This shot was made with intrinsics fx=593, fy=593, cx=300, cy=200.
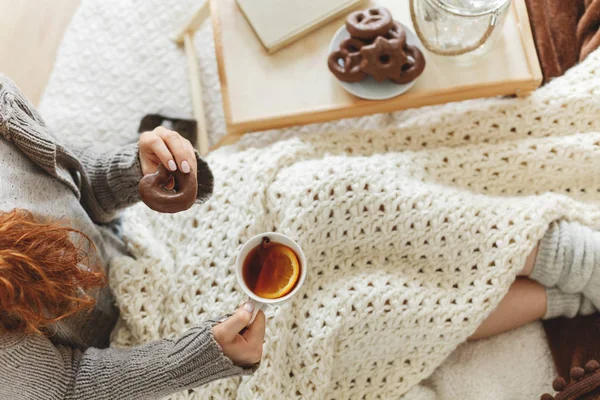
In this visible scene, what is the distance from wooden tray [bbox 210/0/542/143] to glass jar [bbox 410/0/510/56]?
0.09 ft

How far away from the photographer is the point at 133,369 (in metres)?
0.87

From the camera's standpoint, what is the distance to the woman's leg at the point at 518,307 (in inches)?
42.9

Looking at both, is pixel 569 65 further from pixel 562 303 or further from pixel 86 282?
pixel 86 282

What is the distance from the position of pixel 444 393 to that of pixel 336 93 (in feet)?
1.95

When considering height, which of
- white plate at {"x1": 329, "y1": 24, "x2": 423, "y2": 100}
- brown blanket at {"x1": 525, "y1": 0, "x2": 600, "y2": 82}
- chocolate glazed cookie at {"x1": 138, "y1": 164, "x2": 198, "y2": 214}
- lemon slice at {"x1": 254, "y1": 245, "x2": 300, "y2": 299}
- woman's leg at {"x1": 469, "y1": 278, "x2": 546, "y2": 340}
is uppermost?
chocolate glazed cookie at {"x1": 138, "y1": 164, "x2": 198, "y2": 214}

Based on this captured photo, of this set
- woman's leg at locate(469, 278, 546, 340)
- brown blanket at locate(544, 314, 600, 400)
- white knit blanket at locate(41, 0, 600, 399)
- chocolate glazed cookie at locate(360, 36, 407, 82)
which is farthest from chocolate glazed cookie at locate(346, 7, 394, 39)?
brown blanket at locate(544, 314, 600, 400)

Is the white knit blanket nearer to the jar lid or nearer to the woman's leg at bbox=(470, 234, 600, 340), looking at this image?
the woman's leg at bbox=(470, 234, 600, 340)

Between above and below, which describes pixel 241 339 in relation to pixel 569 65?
above

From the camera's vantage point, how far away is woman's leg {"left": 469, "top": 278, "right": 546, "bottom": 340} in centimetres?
109

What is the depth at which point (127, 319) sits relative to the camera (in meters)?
0.97

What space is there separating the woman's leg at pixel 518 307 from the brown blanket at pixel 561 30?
18.8 inches

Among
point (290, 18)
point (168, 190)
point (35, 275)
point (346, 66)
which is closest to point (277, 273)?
point (168, 190)

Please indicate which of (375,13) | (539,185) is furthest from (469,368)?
(375,13)

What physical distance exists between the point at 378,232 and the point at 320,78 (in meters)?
0.33
